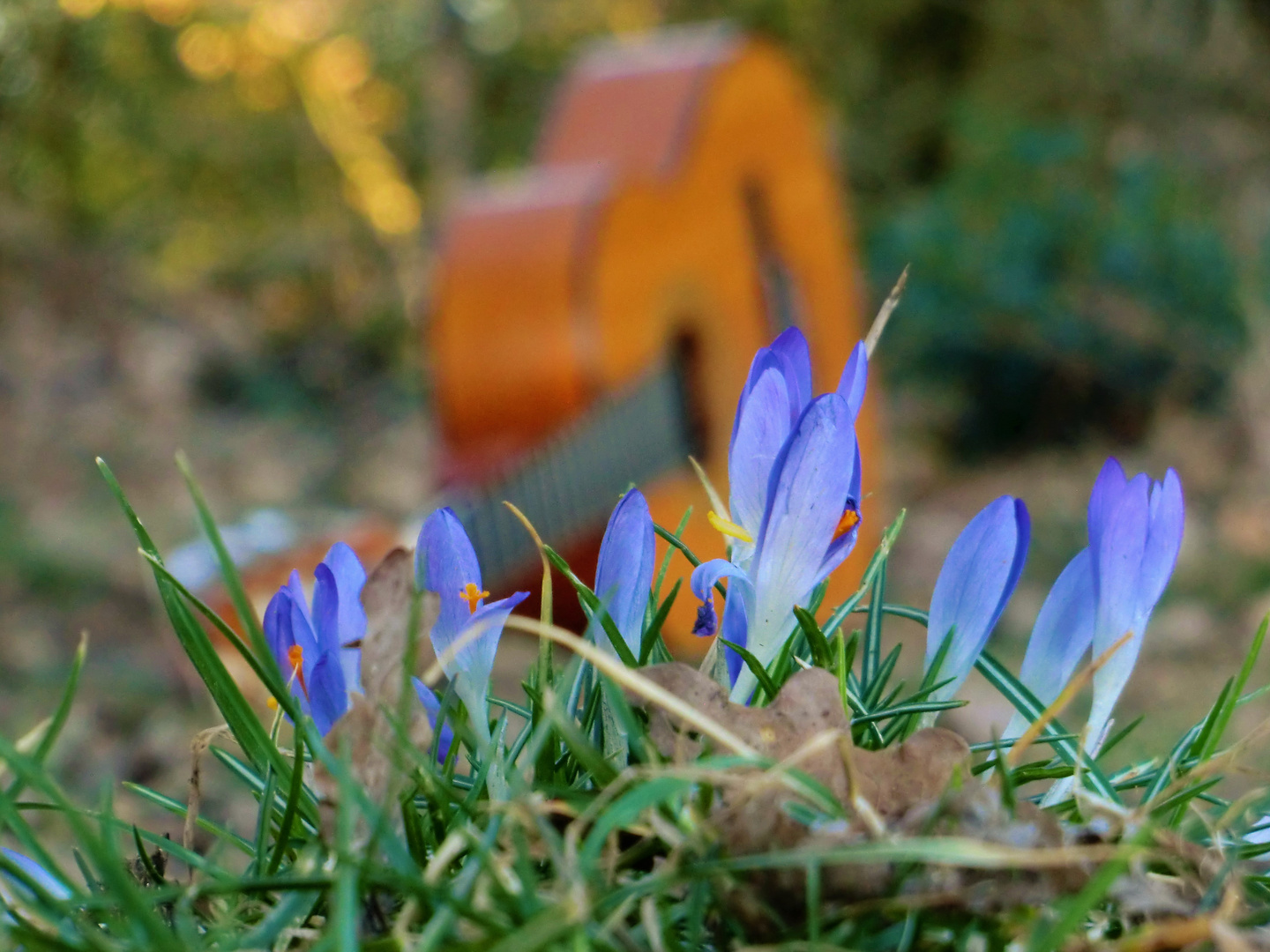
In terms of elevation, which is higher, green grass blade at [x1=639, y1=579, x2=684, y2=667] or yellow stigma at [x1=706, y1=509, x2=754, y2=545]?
yellow stigma at [x1=706, y1=509, x2=754, y2=545]

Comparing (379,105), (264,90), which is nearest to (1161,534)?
(264,90)

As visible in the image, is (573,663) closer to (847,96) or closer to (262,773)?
(262,773)

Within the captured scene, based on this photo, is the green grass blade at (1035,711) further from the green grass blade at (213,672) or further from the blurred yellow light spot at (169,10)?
the blurred yellow light spot at (169,10)

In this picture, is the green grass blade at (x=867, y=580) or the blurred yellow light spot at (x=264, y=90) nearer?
the green grass blade at (x=867, y=580)

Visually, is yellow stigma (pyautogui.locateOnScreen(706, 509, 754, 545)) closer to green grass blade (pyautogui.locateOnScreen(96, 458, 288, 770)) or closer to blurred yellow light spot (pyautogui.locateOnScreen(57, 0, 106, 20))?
green grass blade (pyautogui.locateOnScreen(96, 458, 288, 770))

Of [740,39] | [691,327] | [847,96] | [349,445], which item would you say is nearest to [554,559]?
[691,327]

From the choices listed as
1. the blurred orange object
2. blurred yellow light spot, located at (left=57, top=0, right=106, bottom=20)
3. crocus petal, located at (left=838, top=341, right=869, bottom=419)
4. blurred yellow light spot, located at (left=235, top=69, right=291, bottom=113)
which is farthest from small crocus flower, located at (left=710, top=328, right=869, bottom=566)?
blurred yellow light spot, located at (left=235, top=69, right=291, bottom=113)

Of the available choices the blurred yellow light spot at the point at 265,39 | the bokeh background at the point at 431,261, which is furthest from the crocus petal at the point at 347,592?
the blurred yellow light spot at the point at 265,39

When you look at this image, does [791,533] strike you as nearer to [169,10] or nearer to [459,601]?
[459,601]
